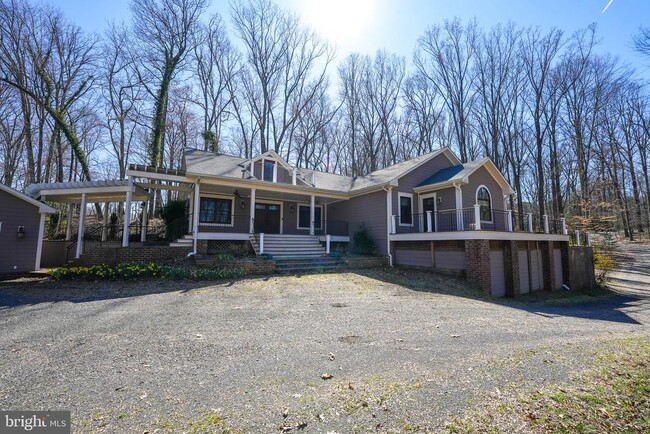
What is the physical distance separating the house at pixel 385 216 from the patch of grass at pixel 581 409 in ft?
25.8

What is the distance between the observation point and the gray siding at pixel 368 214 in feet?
48.0

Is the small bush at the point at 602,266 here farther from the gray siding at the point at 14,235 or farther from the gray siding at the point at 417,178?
the gray siding at the point at 14,235

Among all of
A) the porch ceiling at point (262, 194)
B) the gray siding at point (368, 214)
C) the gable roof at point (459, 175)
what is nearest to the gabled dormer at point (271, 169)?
the porch ceiling at point (262, 194)

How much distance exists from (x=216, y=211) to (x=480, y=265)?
1201cm

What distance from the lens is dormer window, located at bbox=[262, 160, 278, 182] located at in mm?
15930

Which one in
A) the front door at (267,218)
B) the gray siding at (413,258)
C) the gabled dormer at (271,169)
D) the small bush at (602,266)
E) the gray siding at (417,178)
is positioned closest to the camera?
the gray siding at (413,258)

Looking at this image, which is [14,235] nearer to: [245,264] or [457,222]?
[245,264]

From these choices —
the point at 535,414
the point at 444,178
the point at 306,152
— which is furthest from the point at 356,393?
the point at 306,152

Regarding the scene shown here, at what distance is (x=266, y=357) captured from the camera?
409 centimetres

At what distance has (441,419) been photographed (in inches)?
101

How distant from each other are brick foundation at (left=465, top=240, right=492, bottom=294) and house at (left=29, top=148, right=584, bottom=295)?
36 millimetres

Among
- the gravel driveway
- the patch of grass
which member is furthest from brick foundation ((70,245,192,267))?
the patch of grass

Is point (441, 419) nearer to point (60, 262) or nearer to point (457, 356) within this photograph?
point (457, 356)

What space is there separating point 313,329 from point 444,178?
11.7 meters
